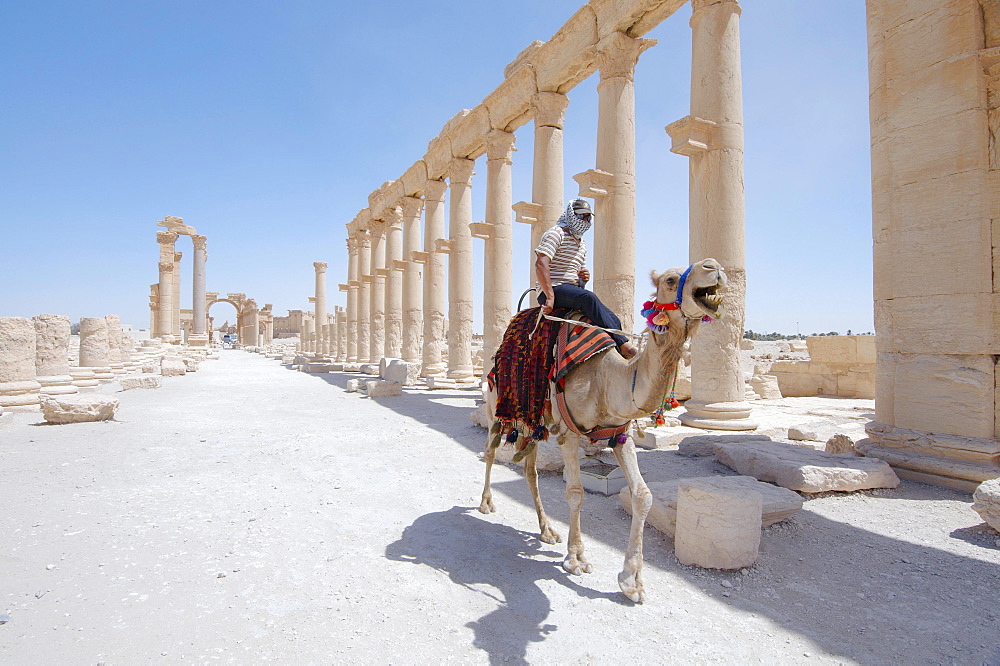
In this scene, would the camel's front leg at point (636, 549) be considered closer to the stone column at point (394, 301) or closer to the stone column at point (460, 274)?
the stone column at point (460, 274)

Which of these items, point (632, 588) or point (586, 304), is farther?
point (586, 304)

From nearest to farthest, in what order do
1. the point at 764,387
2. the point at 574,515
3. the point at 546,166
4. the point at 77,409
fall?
1. the point at 574,515
2. the point at 77,409
3. the point at 546,166
4. the point at 764,387

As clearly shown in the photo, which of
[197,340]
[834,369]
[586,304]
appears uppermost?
[197,340]

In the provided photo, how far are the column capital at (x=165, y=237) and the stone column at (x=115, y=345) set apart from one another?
23.0 meters

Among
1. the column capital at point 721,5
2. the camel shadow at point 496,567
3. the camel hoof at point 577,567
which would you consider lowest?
the camel shadow at point 496,567

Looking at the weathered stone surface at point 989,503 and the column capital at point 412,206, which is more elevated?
the column capital at point 412,206

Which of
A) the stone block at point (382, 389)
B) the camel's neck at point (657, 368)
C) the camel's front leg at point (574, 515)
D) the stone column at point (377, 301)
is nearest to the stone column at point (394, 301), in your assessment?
the stone column at point (377, 301)

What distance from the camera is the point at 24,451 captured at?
652 cm

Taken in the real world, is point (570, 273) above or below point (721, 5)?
below

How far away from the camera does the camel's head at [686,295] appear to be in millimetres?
2422

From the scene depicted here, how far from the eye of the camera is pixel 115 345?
1808 cm

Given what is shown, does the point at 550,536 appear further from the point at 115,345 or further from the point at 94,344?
the point at 115,345

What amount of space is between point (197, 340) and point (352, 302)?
15693 mm

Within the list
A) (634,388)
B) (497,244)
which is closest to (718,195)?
(634,388)
